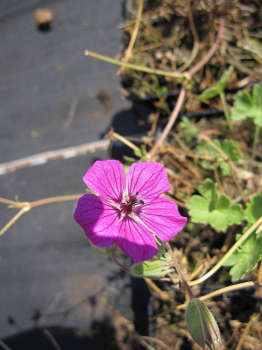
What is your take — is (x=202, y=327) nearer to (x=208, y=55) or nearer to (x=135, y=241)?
(x=135, y=241)

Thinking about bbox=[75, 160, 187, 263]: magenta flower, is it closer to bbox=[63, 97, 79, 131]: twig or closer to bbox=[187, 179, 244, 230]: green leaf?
bbox=[187, 179, 244, 230]: green leaf

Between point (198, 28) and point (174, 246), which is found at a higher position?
point (198, 28)

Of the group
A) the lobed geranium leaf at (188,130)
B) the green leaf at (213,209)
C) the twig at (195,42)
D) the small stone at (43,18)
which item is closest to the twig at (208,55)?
the twig at (195,42)

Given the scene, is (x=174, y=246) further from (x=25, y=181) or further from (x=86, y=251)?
(x=25, y=181)

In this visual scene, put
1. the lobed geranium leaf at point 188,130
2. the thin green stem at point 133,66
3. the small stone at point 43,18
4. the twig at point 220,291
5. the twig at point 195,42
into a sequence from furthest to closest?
the small stone at point 43,18
the twig at point 195,42
the lobed geranium leaf at point 188,130
the thin green stem at point 133,66
the twig at point 220,291

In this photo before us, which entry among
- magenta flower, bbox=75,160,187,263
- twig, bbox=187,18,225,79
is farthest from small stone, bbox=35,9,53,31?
magenta flower, bbox=75,160,187,263

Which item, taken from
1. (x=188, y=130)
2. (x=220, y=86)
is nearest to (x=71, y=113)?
(x=188, y=130)

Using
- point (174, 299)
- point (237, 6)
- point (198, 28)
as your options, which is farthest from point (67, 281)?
point (237, 6)

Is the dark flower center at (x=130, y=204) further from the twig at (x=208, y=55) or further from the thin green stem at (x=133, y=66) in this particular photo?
the twig at (x=208, y=55)
